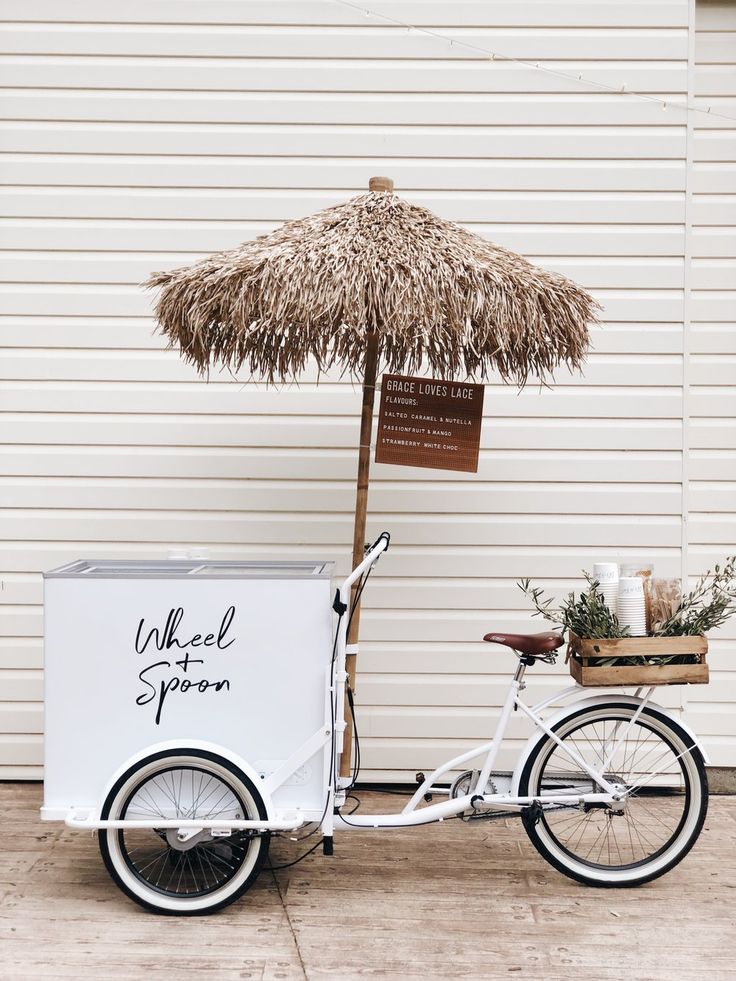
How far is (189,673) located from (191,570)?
39 centimetres

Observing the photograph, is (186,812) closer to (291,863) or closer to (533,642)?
(291,863)

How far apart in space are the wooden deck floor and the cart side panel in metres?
0.43

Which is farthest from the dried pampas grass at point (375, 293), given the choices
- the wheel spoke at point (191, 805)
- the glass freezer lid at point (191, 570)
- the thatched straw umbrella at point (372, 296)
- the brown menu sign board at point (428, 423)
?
the wheel spoke at point (191, 805)

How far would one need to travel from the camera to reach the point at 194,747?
325 cm

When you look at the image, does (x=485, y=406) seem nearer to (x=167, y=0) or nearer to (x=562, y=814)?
(x=562, y=814)

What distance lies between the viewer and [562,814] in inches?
159

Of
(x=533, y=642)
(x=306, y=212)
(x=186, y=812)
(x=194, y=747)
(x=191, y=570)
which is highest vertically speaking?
(x=306, y=212)

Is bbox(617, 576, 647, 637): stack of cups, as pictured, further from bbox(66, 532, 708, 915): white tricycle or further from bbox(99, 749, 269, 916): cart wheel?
bbox(99, 749, 269, 916): cart wheel

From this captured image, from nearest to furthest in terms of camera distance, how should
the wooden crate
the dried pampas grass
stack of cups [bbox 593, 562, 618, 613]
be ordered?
1. the dried pampas grass
2. the wooden crate
3. stack of cups [bbox 593, 562, 618, 613]

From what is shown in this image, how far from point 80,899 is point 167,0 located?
13.1 ft

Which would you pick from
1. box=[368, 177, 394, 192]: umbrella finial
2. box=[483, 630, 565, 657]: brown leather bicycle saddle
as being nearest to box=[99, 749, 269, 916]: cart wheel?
box=[483, 630, 565, 657]: brown leather bicycle saddle

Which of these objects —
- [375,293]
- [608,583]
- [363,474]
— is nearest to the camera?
[375,293]

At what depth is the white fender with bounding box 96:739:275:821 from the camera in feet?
10.6

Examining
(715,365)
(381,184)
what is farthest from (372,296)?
(715,365)
